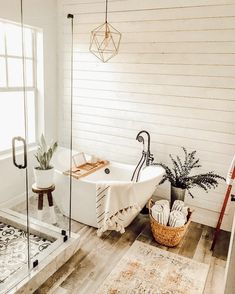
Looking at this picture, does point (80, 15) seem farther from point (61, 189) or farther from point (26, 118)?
Result: point (61, 189)

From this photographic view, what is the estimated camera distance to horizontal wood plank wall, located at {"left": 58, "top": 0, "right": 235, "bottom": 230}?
2.92 m

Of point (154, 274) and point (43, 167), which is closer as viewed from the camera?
point (154, 274)

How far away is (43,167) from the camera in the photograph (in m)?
2.94

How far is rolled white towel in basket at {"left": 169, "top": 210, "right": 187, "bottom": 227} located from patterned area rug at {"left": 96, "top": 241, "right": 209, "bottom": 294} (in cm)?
30

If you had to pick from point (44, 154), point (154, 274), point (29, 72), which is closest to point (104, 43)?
point (29, 72)

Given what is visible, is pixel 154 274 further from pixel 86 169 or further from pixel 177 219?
pixel 86 169

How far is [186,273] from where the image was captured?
8.20 ft

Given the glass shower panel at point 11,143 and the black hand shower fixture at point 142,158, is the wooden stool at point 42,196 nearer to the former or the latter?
the glass shower panel at point 11,143

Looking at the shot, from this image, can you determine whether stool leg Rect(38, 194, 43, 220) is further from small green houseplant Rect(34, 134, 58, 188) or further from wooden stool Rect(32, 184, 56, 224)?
small green houseplant Rect(34, 134, 58, 188)

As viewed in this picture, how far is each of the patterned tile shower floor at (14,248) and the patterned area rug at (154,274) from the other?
2.42 ft

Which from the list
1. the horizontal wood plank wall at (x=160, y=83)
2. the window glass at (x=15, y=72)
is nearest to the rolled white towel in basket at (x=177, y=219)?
the horizontal wood plank wall at (x=160, y=83)

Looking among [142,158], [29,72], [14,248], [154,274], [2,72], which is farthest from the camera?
[142,158]

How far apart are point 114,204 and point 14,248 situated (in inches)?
41.5

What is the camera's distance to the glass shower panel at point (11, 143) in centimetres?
270
